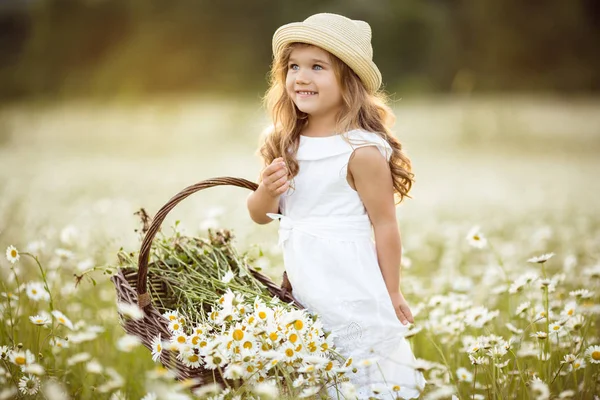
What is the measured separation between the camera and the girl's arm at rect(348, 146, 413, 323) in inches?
109

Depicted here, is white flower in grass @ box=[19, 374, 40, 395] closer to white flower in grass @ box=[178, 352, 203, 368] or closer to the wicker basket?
the wicker basket

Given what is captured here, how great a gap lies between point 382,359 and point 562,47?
2192cm

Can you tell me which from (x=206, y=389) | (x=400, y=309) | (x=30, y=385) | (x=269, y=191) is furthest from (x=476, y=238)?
(x=30, y=385)

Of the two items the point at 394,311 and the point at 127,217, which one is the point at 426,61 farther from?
the point at 394,311

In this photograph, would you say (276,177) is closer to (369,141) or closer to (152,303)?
(369,141)

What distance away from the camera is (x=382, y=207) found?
280 centimetres

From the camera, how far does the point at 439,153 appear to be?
17391 millimetres

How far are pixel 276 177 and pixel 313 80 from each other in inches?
19.6

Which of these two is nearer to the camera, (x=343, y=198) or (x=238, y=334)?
(x=238, y=334)

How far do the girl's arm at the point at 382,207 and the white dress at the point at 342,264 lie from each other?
0.04 metres

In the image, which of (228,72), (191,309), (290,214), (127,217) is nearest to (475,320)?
(290,214)

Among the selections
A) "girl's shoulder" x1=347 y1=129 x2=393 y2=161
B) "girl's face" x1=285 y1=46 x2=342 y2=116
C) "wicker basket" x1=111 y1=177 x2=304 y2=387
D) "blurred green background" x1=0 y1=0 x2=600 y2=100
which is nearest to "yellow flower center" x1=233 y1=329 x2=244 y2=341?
→ "wicker basket" x1=111 y1=177 x2=304 y2=387

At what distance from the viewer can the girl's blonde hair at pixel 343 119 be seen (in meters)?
2.90

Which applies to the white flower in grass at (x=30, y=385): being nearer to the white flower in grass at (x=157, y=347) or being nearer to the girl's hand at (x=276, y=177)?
the white flower in grass at (x=157, y=347)
